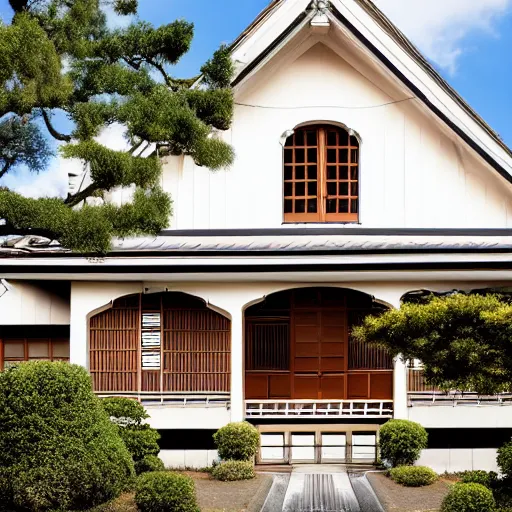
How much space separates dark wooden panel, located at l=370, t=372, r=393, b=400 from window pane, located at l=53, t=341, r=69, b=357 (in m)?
5.93

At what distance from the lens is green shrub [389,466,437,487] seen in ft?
45.1

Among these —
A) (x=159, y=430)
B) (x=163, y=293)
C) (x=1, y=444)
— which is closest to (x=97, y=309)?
(x=163, y=293)

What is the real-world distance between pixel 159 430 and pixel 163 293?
2.51 metres

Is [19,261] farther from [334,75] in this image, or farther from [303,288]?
[334,75]

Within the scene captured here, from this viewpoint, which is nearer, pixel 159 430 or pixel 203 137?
pixel 203 137

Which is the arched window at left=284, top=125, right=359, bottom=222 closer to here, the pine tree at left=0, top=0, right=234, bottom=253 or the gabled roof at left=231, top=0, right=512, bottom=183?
the gabled roof at left=231, top=0, right=512, bottom=183

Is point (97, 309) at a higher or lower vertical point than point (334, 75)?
lower

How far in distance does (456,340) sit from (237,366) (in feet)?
18.5

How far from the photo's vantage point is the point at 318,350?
1672 cm

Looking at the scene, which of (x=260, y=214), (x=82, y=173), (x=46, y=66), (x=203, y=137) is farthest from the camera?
(x=260, y=214)

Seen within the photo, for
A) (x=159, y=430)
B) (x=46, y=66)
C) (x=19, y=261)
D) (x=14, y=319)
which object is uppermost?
(x=46, y=66)

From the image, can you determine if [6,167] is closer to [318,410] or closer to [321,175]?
[321,175]

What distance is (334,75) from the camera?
16.2m

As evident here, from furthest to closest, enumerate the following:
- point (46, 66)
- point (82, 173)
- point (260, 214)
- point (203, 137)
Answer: point (260, 214) < point (82, 173) < point (203, 137) < point (46, 66)
